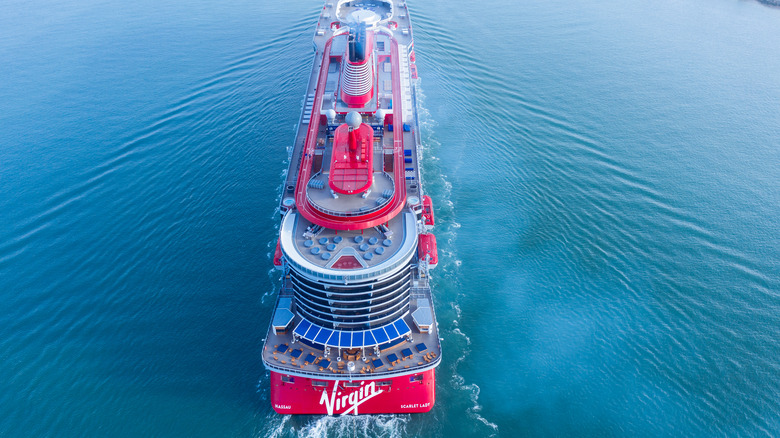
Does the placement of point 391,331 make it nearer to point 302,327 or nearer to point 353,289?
point 353,289

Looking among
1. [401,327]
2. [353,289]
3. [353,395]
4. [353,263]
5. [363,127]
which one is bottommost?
[353,395]

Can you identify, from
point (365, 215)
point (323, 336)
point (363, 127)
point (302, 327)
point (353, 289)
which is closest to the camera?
point (353, 289)

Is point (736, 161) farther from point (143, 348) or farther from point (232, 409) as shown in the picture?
point (143, 348)

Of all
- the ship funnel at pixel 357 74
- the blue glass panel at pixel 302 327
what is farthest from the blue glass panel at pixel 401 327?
the ship funnel at pixel 357 74

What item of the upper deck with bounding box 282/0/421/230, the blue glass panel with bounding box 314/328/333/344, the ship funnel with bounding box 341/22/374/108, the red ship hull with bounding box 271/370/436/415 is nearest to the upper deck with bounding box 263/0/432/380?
the blue glass panel with bounding box 314/328/333/344

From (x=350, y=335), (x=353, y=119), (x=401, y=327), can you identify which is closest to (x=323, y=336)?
(x=350, y=335)

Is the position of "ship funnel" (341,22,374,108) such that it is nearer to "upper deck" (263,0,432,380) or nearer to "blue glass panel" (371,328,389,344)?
"upper deck" (263,0,432,380)

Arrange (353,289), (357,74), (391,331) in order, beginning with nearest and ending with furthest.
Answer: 1. (353,289)
2. (391,331)
3. (357,74)
